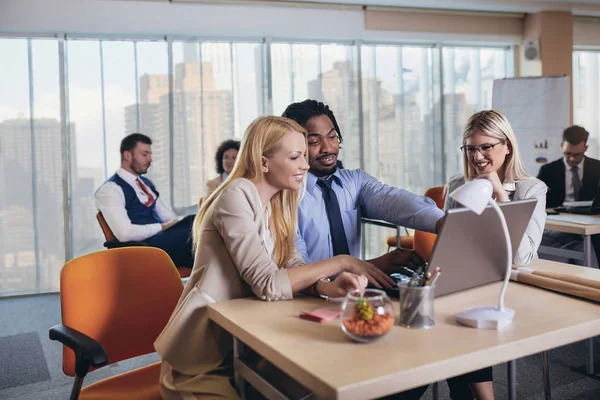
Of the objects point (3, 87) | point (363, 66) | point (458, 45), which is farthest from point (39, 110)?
point (458, 45)

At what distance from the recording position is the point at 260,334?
1428 mm

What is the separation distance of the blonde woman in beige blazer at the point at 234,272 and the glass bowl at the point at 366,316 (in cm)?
33

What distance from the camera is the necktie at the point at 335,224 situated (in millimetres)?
2393

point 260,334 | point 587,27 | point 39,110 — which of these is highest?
point 587,27

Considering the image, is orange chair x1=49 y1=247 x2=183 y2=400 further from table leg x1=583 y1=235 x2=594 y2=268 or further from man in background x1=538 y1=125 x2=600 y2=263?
man in background x1=538 y1=125 x2=600 y2=263

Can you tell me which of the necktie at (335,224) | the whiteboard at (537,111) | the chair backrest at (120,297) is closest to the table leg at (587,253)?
the necktie at (335,224)

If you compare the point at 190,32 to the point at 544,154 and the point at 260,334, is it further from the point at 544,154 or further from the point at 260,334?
the point at 260,334

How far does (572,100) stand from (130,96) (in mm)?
A: 5090

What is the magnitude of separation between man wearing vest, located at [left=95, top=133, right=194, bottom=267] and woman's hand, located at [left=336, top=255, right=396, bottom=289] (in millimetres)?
2099

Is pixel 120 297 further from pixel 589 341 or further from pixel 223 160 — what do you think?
pixel 223 160

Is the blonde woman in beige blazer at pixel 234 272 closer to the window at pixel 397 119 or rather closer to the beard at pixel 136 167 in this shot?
the beard at pixel 136 167

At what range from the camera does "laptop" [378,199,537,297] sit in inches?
57.1

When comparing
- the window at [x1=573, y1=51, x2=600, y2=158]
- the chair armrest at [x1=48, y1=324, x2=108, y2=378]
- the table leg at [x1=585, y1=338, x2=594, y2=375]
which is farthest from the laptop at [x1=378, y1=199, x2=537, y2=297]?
the window at [x1=573, y1=51, x2=600, y2=158]

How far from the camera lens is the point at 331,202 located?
241cm
